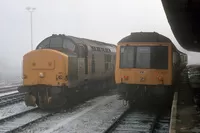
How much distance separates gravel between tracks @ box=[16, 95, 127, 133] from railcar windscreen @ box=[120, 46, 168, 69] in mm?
2087

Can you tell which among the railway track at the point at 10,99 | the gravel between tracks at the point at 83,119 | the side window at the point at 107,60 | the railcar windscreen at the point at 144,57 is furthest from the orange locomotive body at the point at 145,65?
the railway track at the point at 10,99

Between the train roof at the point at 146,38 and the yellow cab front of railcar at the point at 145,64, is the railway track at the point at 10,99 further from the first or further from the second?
the train roof at the point at 146,38

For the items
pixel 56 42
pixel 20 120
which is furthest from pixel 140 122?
pixel 56 42

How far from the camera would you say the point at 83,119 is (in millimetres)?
11312

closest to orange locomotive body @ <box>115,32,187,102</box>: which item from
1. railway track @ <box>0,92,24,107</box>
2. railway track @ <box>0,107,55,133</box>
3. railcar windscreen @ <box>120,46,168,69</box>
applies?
railcar windscreen @ <box>120,46,168,69</box>

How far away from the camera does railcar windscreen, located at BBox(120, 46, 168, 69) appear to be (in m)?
12.5

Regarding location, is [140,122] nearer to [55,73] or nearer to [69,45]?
[55,73]

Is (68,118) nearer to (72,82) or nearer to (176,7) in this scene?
(72,82)

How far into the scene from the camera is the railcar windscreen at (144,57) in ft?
41.1

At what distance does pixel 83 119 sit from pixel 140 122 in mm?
2021

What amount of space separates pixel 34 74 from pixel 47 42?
2044 millimetres

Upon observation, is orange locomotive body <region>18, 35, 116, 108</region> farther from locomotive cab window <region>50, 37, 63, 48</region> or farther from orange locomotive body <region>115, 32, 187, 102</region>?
orange locomotive body <region>115, 32, 187, 102</region>

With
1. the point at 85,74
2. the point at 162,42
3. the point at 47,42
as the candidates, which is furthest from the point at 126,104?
the point at 47,42

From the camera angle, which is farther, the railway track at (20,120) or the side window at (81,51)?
the side window at (81,51)
